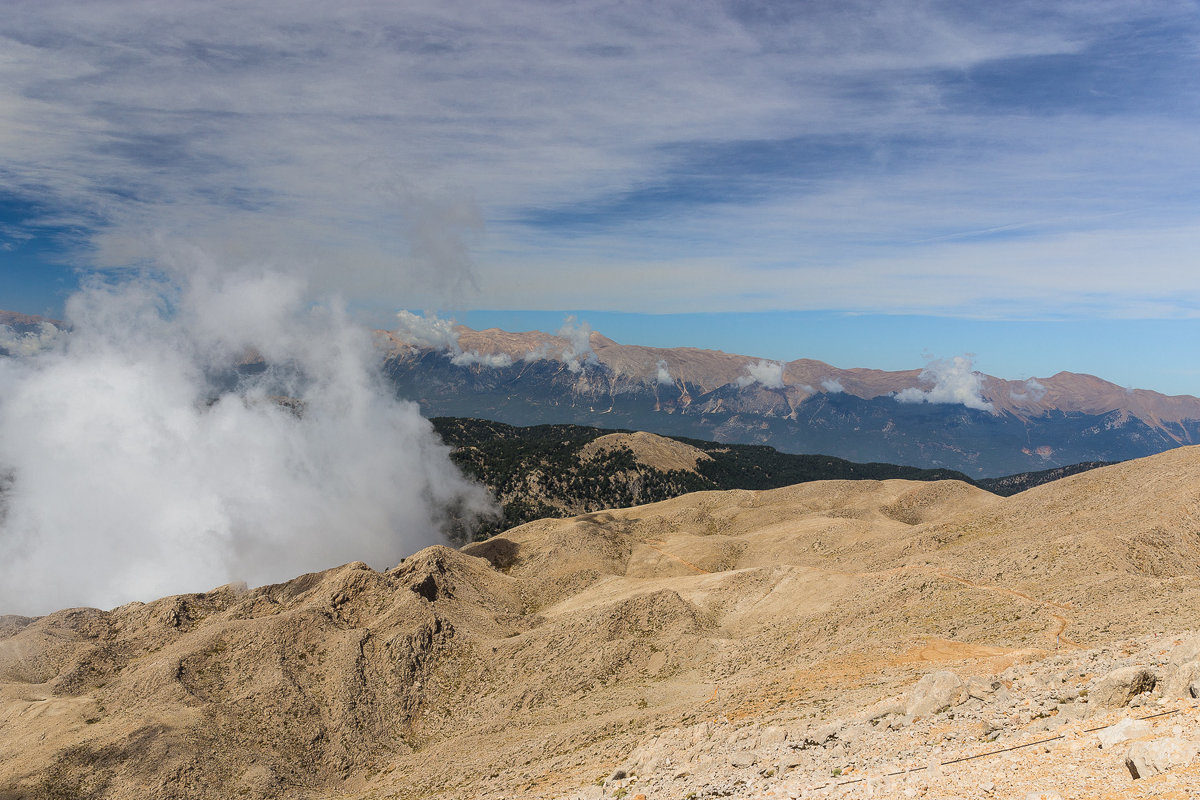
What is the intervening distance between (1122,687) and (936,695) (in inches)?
282

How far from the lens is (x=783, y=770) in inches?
1051

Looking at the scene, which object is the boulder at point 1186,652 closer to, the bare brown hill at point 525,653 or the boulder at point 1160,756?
the boulder at point 1160,756

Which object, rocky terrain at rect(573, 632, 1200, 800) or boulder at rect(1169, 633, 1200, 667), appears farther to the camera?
boulder at rect(1169, 633, 1200, 667)

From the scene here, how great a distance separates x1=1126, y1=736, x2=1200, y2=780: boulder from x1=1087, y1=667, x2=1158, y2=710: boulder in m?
8.28

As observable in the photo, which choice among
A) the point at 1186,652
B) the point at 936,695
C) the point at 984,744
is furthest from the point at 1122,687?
the point at 936,695

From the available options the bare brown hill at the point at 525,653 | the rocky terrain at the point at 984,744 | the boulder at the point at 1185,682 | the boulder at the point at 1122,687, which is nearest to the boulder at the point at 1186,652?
the rocky terrain at the point at 984,744

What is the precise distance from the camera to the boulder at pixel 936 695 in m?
29.0

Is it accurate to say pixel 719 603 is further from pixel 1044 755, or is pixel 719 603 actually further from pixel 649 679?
pixel 1044 755

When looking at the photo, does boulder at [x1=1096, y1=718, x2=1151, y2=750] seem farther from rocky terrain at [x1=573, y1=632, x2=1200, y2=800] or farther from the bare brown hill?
the bare brown hill

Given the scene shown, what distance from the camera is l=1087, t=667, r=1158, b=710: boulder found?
79.7 feet

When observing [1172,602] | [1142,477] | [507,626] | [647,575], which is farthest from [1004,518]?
[507,626]

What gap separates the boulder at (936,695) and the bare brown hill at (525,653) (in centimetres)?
584

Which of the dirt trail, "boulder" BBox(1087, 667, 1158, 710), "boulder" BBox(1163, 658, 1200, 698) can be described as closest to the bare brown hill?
"boulder" BBox(1087, 667, 1158, 710)

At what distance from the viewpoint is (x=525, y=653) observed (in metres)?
68.1
